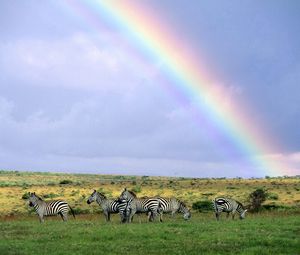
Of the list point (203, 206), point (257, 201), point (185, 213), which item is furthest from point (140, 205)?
point (257, 201)

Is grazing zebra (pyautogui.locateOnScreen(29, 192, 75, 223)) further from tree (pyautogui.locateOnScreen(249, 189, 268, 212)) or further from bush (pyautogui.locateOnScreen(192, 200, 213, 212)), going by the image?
tree (pyautogui.locateOnScreen(249, 189, 268, 212))

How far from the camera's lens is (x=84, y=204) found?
2277 inches

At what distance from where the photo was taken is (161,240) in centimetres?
2423

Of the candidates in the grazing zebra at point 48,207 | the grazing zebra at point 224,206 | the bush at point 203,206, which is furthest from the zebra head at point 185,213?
the bush at point 203,206

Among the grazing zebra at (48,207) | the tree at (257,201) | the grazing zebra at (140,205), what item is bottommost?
the grazing zebra at (48,207)

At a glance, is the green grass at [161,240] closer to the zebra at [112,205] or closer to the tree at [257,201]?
the zebra at [112,205]

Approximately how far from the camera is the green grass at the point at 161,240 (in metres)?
21.3

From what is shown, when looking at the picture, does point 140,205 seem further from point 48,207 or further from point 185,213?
point 48,207

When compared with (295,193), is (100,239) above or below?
below

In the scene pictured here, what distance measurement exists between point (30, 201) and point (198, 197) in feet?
97.2

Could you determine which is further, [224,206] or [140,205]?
[224,206]

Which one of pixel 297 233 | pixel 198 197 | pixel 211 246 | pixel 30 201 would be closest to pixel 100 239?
pixel 211 246

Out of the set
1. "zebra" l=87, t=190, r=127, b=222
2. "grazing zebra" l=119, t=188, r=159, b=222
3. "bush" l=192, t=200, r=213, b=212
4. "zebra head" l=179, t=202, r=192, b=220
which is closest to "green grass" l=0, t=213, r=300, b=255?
"grazing zebra" l=119, t=188, r=159, b=222

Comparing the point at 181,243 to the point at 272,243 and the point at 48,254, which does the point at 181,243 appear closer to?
the point at 272,243
